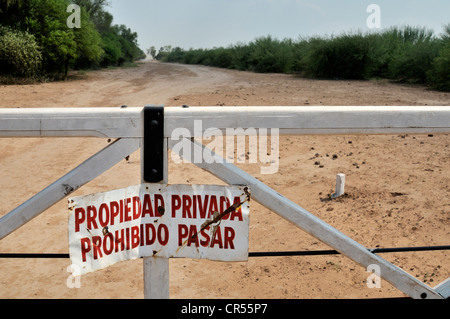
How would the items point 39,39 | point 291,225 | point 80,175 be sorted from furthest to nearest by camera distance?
point 39,39 < point 291,225 < point 80,175

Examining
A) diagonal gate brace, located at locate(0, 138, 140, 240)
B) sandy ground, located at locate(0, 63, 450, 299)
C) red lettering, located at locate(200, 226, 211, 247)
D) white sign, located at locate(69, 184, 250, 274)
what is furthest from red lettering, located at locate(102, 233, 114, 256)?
sandy ground, located at locate(0, 63, 450, 299)

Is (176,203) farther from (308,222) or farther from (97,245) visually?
(308,222)

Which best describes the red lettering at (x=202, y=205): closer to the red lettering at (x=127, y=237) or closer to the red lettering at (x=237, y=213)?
the red lettering at (x=237, y=213)

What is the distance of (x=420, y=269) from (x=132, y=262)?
8.67 feet

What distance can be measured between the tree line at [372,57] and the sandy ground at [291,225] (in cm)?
1119

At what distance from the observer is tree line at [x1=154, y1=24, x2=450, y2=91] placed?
20.0 metres

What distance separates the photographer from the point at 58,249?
478cm

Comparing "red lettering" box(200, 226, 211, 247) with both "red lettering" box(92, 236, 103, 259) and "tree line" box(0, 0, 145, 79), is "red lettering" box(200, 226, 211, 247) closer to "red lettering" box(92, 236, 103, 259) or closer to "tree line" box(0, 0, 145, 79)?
"red lettering" box(92, 236, 103, 259)

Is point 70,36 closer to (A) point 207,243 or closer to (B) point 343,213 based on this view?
(B) point 343,213

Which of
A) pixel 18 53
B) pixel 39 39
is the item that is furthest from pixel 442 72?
Result: pixel 39 39

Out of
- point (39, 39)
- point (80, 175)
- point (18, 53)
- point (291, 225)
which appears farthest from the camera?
point (39, 39)

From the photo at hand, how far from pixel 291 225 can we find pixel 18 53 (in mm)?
16721

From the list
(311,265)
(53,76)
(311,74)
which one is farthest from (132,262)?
(311,74)

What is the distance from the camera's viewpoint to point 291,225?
529cm
